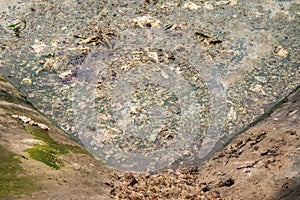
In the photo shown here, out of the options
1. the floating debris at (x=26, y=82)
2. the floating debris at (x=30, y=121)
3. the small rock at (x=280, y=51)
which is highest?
the floating debris at (x=30, y=121)

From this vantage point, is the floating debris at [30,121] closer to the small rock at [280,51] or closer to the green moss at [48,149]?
the green moss at [48,149]

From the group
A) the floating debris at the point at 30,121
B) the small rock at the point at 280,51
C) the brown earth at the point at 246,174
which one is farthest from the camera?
the small rock at the point at 280,51

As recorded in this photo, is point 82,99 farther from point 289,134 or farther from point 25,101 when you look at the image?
point 289,134

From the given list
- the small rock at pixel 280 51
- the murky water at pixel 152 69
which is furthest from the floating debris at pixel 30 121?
the small rock at pixel 280 51

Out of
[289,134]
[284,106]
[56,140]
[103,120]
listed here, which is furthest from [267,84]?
[56,140]

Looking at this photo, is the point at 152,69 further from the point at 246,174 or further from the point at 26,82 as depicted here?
the point at 246,174

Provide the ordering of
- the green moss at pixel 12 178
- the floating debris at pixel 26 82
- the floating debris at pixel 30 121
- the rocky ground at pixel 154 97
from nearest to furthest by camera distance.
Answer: the green moss at pixel 12 178, the rocky ground at pixel 154 97, the floating debris at pixel 30 121, the floating debris at pixel 26 82
